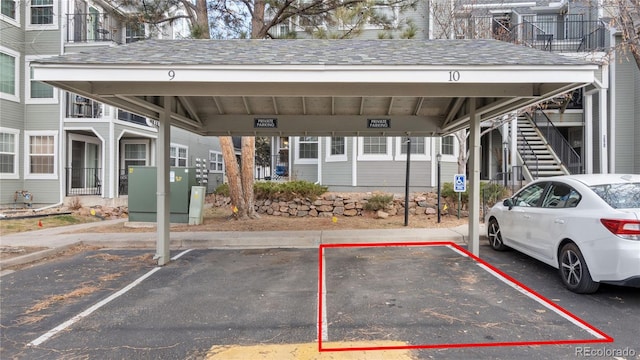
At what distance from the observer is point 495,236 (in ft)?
24.2

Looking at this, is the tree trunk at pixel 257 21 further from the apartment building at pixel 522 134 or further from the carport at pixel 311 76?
the carport at pixel 311 76

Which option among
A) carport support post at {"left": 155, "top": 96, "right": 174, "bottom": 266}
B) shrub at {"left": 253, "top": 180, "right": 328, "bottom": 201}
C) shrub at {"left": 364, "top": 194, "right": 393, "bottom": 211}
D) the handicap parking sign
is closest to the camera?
carport support post at {"left": 155, "top": 96, "right": 174, "bottom": 266}

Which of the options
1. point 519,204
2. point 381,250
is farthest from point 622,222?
point 381,250

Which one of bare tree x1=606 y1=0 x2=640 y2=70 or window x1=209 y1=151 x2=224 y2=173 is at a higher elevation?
bare tree x1=606 y1=0 x2=640 y2=70

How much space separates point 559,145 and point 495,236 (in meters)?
9.86

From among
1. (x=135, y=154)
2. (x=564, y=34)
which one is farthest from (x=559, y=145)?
(x=135, y=154)

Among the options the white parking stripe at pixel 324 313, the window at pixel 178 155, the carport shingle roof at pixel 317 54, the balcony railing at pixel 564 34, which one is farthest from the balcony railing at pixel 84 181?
the balcony railing at pixel 564 34

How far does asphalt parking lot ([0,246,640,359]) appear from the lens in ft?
11.3

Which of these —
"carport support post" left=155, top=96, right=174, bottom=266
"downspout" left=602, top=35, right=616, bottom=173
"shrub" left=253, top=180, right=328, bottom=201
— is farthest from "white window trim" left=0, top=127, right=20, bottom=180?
"downspout" left=602, top=35, right=616, bottom=173

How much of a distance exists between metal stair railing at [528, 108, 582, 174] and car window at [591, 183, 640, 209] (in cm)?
1039

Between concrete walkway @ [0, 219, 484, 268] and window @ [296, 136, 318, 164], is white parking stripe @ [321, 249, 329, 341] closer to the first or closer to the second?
concrete walkway @ [0, 219, 484, 268]

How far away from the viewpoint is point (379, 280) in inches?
215

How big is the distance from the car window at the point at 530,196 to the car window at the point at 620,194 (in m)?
1.12

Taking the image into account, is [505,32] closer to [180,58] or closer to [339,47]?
[339,47]
